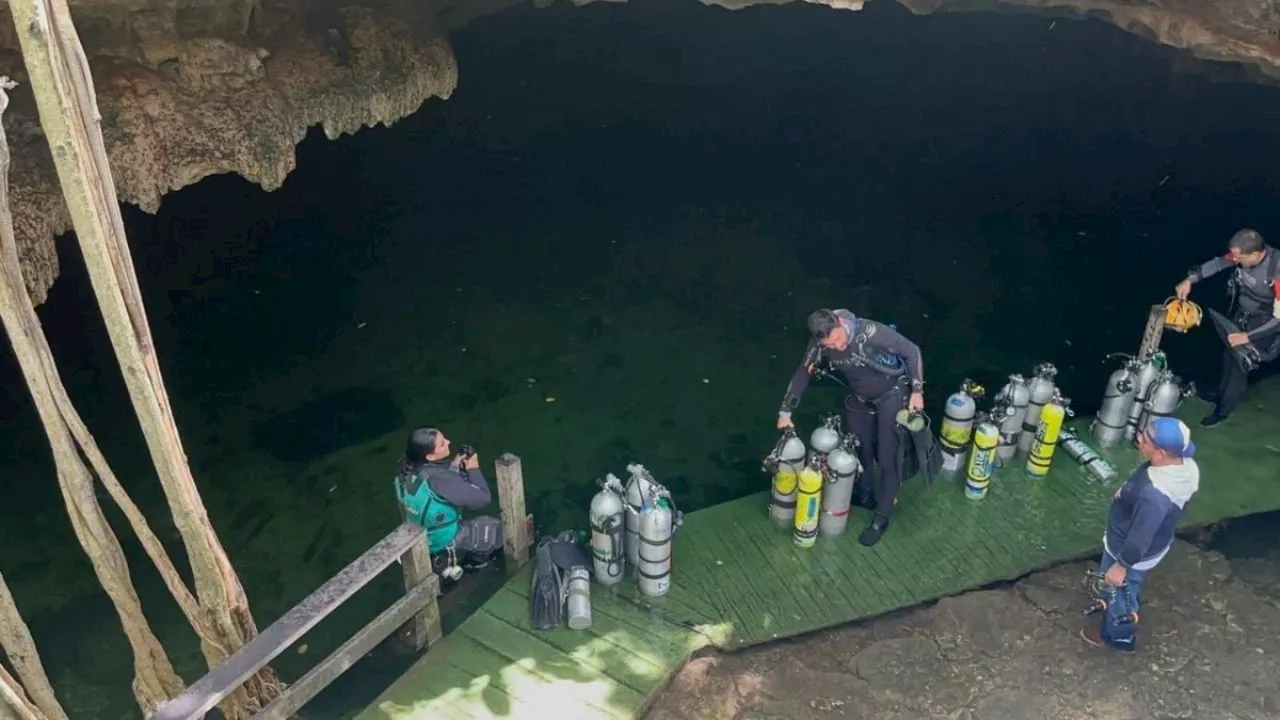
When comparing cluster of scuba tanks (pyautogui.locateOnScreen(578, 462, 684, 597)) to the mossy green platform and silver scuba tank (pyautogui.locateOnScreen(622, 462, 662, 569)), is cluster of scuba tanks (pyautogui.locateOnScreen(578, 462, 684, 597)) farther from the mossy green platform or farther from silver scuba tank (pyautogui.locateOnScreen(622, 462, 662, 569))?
the mossy green platform

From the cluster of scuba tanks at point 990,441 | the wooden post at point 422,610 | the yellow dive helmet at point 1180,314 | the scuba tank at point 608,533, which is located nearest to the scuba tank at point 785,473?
the cluster of scuba tanks at point 990,441

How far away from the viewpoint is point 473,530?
23.8 ft

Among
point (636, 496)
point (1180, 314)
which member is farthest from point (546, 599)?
point (1180, 314)

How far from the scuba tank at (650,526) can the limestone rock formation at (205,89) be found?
19.3 feet

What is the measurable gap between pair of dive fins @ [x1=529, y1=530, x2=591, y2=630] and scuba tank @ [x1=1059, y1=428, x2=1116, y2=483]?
4.11 m

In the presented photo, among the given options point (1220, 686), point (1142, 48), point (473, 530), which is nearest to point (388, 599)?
point (473, 530)

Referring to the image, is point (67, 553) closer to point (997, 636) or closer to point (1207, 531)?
point (997, 636)

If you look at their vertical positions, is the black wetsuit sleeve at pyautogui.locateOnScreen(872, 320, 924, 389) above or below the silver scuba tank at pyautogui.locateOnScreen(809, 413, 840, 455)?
above

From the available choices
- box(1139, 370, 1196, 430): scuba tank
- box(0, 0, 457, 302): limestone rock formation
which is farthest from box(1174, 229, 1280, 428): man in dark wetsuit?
box(0, 0, 457, 302): limestone rock formation

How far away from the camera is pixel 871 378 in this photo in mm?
6867

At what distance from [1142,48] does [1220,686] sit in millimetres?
14421

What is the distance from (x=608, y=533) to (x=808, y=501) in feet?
4.85

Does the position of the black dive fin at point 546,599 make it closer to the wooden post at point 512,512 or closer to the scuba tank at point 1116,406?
the wooden post at point 512,512

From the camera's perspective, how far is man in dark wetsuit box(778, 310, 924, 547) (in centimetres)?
662
